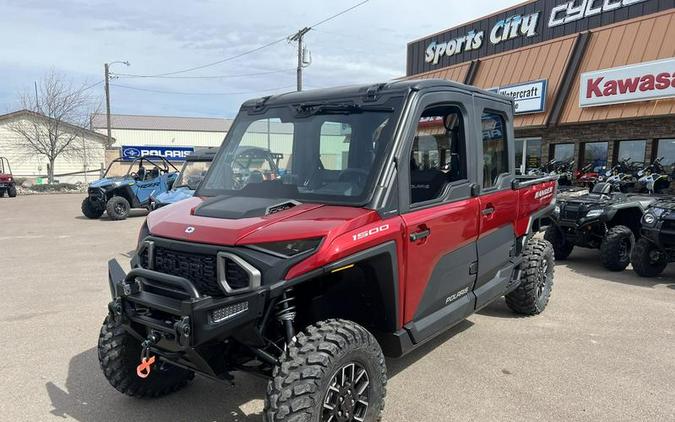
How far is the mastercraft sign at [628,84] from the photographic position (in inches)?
493

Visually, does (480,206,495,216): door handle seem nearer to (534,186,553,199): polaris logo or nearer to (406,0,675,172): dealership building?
(534,186,553,199): polaris logo

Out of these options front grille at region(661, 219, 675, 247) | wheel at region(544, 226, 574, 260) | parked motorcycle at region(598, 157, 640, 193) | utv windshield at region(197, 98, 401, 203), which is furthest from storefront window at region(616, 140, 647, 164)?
utv windshield at region(197, 98, 401, 203)

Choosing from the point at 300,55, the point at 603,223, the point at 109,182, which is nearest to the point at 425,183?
the point at 603,223

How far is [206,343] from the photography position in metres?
2.76

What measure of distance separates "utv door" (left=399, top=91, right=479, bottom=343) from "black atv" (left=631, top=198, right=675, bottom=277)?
14.0 feet

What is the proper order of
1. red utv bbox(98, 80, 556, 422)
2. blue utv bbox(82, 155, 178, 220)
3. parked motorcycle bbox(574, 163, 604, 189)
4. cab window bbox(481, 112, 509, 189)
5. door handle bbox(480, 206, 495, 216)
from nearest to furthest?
1. red utv bbox(98, 80, 556, 422)
2. door handle bbox(480, 206, 495, 216)
3. cab window bbox(481, 112, 509, 189)
4. parked motorcycle bbox(574, 163, 604, 189)
5. blue utv bbox(82, 155, 178, 220)

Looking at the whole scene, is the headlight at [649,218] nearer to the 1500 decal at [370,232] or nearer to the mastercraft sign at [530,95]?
the 1500 decal at [370,232]

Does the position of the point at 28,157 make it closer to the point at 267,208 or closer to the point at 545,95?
the point at 545,95

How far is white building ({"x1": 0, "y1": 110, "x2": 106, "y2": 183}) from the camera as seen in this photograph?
132ft

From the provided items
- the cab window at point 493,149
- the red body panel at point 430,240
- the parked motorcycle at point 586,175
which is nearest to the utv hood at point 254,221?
the red body panel at point 430,240

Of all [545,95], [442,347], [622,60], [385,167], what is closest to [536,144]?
[545,95]

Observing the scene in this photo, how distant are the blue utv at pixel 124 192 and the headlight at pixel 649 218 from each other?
482 inches

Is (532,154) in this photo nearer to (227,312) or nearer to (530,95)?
(530,95)

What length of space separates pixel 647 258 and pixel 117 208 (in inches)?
534
